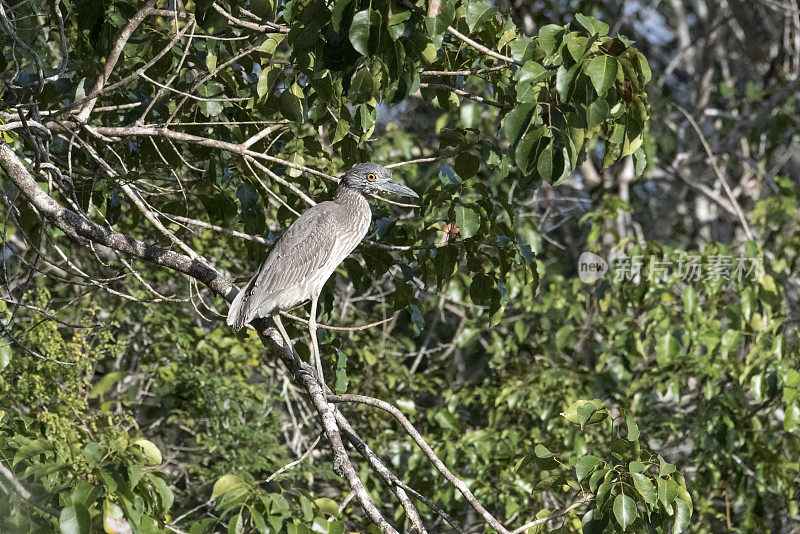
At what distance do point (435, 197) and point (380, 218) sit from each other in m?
0.47

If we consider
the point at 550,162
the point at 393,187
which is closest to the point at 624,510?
the point at 550,162

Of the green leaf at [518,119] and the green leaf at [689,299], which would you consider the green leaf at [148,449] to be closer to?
the green leaf at [518,119]

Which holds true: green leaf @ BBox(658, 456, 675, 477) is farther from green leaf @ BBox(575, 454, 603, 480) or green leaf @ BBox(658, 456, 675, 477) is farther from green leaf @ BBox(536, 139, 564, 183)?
green leaf @ BBox(536, 139, 564, 183)

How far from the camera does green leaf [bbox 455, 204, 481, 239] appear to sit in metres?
2.69

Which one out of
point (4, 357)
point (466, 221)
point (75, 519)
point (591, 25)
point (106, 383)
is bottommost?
point (106, 383)

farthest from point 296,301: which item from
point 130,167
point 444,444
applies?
point 444,444

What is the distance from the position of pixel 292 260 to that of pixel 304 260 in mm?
50

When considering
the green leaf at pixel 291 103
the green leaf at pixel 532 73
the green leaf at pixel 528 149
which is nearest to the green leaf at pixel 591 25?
the green leaf at pixel 532 73

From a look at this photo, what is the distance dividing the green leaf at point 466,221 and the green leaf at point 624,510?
0.97 m

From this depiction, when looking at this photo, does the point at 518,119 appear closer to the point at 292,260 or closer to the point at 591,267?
the point at 292,260

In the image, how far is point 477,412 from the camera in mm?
5074

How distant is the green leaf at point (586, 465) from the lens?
→ 7.22ft

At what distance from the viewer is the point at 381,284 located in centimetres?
554

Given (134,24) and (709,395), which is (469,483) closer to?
(709,395)
